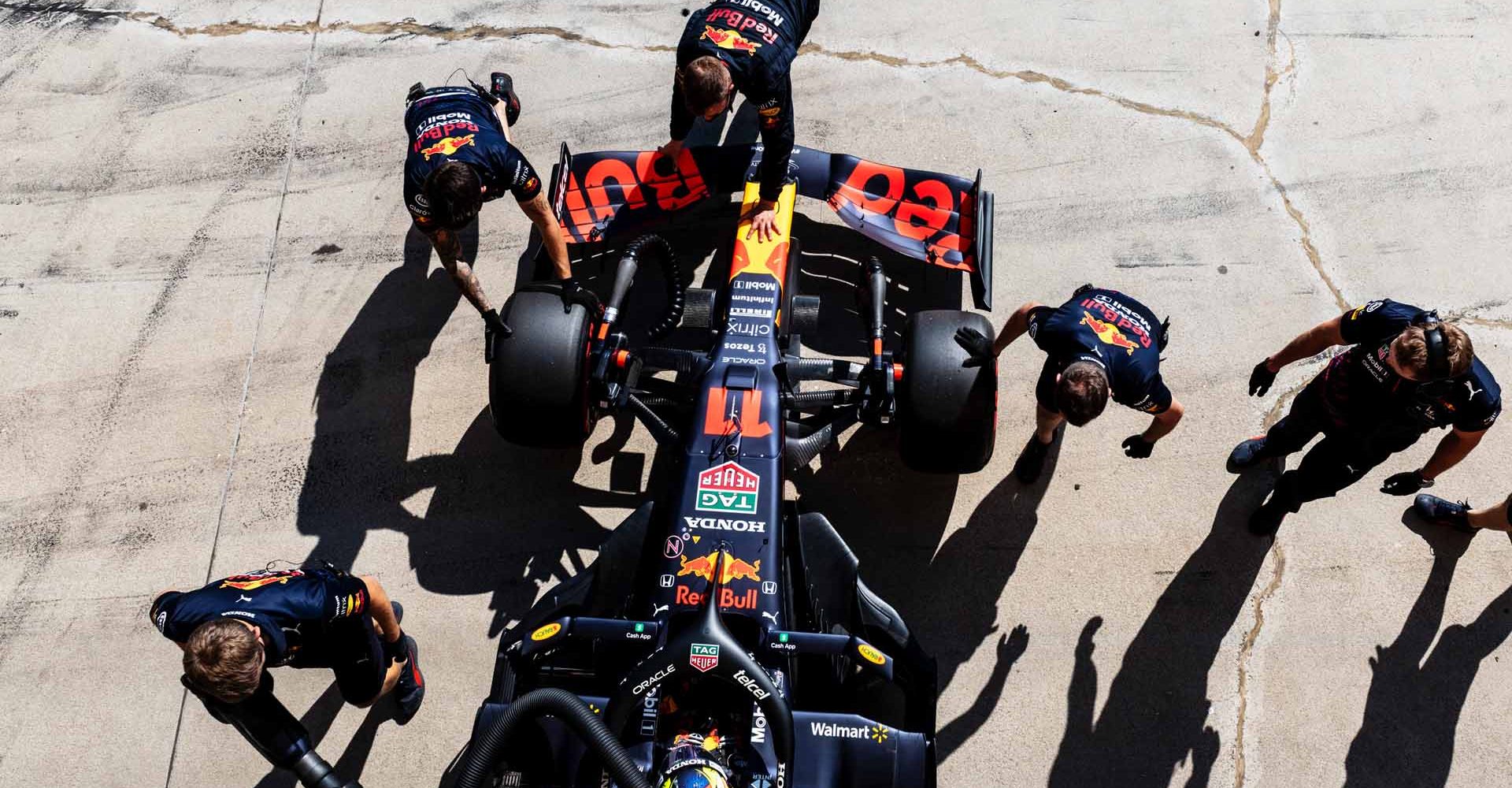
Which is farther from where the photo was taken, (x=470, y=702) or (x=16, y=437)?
(x=16, y=437)

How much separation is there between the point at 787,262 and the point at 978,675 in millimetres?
2256

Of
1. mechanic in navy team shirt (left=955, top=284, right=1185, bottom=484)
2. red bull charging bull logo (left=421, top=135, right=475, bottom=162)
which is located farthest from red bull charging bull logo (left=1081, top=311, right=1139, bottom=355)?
red bull charging bull logo (left=421, top=135, right=475, bottom=162)

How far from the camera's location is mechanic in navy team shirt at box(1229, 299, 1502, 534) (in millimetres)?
3799

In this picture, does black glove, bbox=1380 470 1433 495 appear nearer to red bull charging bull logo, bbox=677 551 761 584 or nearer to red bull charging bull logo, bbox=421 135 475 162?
red bull charging bull logo, bbox=677 551 761 584

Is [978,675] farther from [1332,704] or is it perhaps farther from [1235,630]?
[1332,704]

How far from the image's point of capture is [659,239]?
5.21 m

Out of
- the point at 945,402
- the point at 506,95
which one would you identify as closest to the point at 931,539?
the point at 945,402

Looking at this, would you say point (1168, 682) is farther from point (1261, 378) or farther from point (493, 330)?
point (493, 330)

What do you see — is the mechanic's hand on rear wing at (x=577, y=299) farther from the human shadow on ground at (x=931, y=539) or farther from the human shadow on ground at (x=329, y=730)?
the human shadow on ground at (x=329, y=730)

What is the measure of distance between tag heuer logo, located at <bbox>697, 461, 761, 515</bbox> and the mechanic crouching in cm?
149

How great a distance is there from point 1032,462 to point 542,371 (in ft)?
8.15

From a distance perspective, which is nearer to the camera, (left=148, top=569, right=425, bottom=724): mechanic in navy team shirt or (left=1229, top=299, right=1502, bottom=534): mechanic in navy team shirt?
(left=148, top=569, right=425, bottom=724): mechanic in navy team shirt

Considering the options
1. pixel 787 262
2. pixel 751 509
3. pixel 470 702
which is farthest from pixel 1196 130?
pixel 470 702

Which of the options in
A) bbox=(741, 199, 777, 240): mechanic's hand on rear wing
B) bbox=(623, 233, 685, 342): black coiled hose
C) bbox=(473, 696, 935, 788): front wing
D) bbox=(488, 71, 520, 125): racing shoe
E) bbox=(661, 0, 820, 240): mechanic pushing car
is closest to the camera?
bbox=(473, 696, 935, 788): front wing
